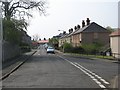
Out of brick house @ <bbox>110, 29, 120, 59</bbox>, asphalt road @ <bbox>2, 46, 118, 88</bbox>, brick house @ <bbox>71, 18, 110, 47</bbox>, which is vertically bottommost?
asphalt road @ <bbox>2, 46, 118, 88</bbox>

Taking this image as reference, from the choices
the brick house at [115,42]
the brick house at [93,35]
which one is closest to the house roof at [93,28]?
the brick house at [93,35]

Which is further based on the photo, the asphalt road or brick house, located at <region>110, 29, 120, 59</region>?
brick house, located at <region>110, 29, 120, 59</region>

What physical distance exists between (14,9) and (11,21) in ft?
60.7

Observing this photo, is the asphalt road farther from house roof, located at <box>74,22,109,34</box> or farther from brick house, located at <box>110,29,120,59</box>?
house roof, located at <box>74,22,109,34</box>

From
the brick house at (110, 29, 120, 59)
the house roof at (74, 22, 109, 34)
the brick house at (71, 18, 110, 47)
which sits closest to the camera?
the brick house at (110, 29, 120, 59)

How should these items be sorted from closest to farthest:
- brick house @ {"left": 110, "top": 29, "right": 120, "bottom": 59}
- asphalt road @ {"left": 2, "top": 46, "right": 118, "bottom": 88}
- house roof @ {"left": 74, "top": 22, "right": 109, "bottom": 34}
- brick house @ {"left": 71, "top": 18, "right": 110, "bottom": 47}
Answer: asphalt road @ {"left": 2, "top": 46, "right": 118, "bottom": 88}
brick house @ {"left": 110, "top": 29, "right": 120, "bottom": 59}
brick house @ {"left": 71, "top": 18, "right": 110, "bottom": 47}
house roof @ {"left": 74, "top": 22, "right": 109, "bottom": 34}

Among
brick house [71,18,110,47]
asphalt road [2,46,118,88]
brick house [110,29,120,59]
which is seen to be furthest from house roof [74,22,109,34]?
asphalt road [2,46,118,88]

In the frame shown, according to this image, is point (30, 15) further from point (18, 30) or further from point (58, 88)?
point (58, 88)

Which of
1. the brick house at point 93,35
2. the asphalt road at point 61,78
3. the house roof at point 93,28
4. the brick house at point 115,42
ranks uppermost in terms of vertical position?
the house roof at point 93,28

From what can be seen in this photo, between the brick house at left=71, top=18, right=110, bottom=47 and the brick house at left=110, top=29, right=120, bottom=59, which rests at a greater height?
the brick house at left=71, top=18, right=110, bottom=47

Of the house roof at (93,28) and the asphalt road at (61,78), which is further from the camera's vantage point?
the house roof at (93,28)

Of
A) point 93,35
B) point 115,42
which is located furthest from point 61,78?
point 93,35

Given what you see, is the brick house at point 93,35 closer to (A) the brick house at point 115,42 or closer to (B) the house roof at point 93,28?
(B) the house roof at point 93,28

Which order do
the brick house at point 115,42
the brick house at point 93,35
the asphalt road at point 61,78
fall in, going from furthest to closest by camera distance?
the brick house at point 93,35 → the brick house at point 115,42 → the asphalt road at point 61,78
